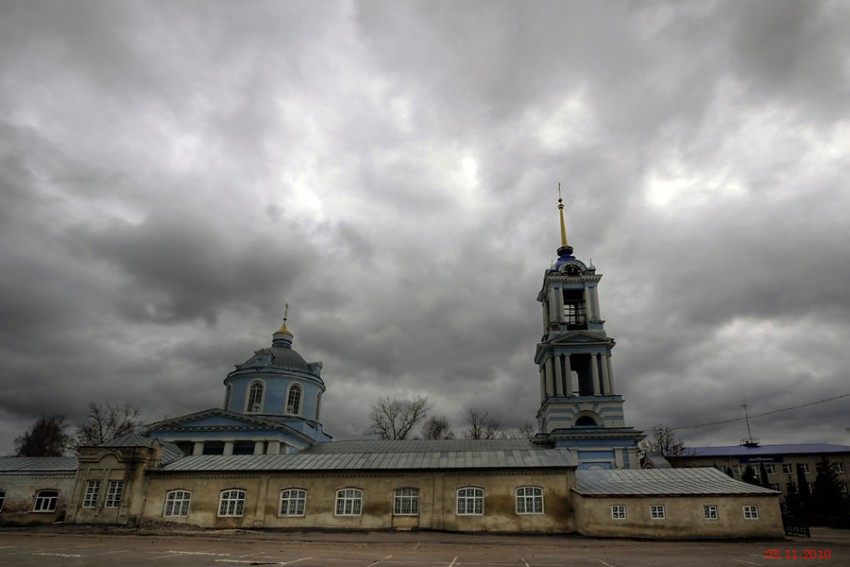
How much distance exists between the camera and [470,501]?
26.5m

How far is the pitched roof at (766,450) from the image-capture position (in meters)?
68.1

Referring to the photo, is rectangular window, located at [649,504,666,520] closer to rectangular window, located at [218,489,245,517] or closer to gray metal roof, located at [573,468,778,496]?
gray metal roof, located at [573,468,778,496]

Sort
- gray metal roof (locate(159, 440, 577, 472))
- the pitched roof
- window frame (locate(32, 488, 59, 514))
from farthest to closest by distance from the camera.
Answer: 1. the pitched roof
2. window frame (locate(32, 488, 59, 514))
3. gray metal roof (locate(159, 440, 577, 472))

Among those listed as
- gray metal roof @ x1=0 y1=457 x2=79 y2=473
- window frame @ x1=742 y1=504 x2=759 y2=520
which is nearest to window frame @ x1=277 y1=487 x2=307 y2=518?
gray metal roof @ x1=0 y1=457 x2=79 y2=473

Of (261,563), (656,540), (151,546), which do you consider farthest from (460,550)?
(151,546)

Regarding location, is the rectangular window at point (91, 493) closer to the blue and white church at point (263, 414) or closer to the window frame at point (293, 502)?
the blue and white church at point (263, 414)

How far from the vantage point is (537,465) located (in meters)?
26.7

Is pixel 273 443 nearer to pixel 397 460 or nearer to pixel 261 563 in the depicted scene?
pixel 397 460

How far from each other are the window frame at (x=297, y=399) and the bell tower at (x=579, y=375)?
19103 millimetres

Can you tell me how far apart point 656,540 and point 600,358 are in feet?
58.8

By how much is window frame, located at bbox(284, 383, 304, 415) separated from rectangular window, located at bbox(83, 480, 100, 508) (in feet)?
49.4

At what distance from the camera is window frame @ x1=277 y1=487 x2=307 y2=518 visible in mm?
27359

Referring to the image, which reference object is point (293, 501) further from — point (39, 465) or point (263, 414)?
point (39, 465)
